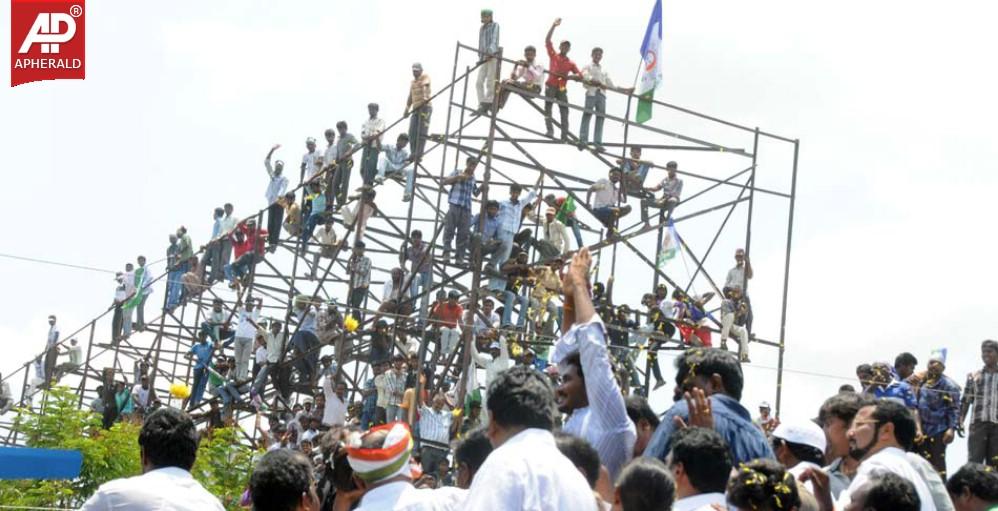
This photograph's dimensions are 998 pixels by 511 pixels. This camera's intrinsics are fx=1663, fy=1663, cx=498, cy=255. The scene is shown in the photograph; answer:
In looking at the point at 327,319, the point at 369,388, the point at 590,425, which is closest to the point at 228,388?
the point at 327,319

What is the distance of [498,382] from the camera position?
548 centimetres

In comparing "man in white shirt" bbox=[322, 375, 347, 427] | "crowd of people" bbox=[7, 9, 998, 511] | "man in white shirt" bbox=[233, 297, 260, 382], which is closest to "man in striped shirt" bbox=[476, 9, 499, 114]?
"crowd of people" bbox=[7, 9, 998, 511]

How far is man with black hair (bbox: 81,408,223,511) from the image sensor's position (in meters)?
5.88

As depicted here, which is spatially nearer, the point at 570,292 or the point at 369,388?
the point at 570,292

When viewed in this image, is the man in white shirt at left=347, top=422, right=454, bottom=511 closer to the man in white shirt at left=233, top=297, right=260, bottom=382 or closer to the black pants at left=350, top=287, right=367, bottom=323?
the black pants at left=350, top=287, right=367, bottom=323

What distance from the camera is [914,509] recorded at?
220 inches

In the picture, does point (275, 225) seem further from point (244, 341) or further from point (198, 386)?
point (198, 386)

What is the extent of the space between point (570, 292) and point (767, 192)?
50.2 ft

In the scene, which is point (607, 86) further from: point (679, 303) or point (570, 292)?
point (570, 292)

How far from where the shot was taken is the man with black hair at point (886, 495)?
5.56m

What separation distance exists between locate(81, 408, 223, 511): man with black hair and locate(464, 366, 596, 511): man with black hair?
1284 mm

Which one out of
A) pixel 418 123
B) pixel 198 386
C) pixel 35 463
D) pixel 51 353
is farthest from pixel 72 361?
pixel 35 463

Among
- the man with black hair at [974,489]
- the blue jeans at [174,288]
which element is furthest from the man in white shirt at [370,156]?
the man with black hair at [974,489]

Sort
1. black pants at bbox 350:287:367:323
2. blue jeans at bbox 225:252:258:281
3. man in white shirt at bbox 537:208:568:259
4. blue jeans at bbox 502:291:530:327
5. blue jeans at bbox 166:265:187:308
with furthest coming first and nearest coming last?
blue jeans at bbox 166:265:187:308, blue jeans at bbox 225:252:258:281, black pants at bbox 350:287:367:323, man in white shirt at bbox 537:208:568:259, blue jeans at bbox 502:291:530:327
